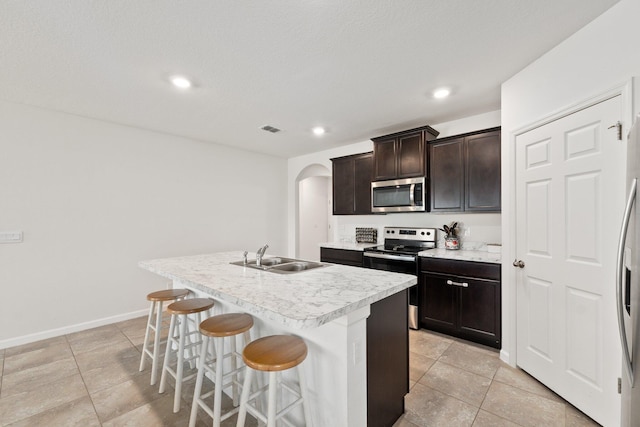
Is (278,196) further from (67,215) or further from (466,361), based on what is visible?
(466,361)

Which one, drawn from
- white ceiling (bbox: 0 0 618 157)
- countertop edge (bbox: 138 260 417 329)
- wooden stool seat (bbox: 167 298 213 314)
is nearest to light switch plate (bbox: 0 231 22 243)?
white ceiling (bbox: 0 0 618 157)

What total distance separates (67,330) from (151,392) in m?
1.91

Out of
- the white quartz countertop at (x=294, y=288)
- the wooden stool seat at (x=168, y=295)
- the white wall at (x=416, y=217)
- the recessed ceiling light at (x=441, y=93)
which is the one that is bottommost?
the wooden stool seat at (x=168, y=295)

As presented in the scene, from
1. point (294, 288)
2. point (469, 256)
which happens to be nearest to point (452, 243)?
point (469, 256)

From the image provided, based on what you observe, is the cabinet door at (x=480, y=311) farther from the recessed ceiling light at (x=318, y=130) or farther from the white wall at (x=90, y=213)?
the white wall at (x=90, y=213)

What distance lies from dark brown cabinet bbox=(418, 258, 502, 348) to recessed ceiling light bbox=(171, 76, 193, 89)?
9.70ft

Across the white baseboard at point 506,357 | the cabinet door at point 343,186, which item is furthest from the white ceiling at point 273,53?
the white baseboard at point 506,357

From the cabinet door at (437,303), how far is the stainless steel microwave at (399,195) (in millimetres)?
873

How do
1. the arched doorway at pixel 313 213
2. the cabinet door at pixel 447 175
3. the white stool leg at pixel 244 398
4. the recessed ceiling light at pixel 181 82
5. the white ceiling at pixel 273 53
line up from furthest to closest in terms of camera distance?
the arched doorway at pixel 313 213 → the cabinet door at pixel 447 175 → the recessed ceiling light at pixel 181 82 → the white ceiling at pixel 273 53 → the white stool leg at pixel 244 398

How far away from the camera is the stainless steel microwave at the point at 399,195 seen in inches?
132

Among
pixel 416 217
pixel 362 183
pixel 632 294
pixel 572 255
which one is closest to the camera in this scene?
pixel 632 294

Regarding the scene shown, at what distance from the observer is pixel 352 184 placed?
4.25m

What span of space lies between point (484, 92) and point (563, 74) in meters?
0.78

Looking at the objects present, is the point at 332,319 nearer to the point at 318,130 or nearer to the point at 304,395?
the point at 304,395
